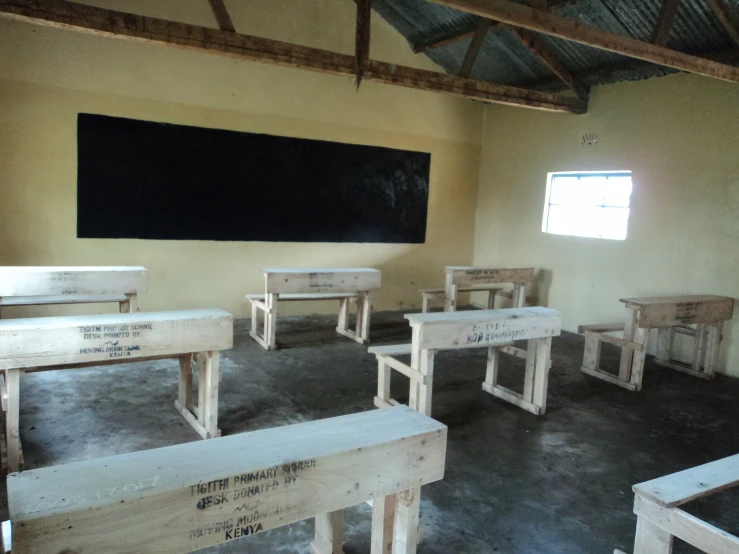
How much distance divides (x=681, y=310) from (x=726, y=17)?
248cm

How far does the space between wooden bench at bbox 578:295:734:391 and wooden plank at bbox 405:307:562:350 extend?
122 centimetres

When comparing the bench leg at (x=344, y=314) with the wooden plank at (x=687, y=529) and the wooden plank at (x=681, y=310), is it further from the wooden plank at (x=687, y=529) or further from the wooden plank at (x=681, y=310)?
the wooden plank at (x=687, y=529)

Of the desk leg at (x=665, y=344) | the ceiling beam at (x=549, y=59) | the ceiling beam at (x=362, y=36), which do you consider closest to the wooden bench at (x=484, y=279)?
the desk leg at (x=665, y=344)

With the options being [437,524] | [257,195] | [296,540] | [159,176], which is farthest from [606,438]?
[159,176]

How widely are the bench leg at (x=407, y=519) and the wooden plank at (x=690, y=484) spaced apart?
0.77 metres

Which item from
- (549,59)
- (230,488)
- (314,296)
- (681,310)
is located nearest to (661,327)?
(681,310)

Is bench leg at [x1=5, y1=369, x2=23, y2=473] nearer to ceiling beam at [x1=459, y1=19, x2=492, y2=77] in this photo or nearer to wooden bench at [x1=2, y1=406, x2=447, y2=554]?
wooden bench at [x1=2, y1=406, x2=447, y2=554]

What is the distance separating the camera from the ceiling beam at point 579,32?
11.3ft

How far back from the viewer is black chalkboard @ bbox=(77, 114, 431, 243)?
572cm

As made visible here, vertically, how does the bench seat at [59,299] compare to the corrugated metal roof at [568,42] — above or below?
below

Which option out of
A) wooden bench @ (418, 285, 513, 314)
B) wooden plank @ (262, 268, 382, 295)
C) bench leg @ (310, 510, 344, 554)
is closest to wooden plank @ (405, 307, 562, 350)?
bench leg @ (310, 510, 344, 554)

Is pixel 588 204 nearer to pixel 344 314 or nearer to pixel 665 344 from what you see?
pixel 665 344

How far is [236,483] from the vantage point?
142 cm

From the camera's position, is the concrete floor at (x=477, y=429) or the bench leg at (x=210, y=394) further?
the bench leg at (x=210, y=394)
